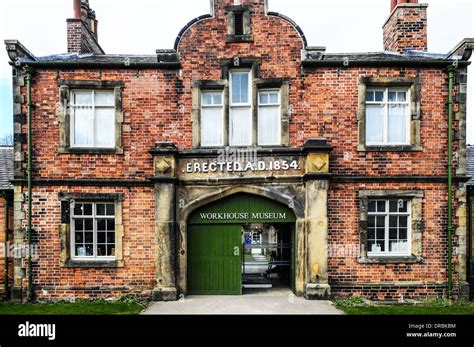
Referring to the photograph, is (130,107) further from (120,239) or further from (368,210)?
(368,210)

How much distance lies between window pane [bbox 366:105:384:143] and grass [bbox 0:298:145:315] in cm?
815

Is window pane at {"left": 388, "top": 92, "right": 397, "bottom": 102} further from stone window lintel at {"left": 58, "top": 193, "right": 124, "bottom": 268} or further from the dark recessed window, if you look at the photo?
stone window lintel at {"left": 58, "top": 193, "right": 124, "bottom": 268}

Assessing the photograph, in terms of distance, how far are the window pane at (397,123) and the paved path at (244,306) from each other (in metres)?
5.26

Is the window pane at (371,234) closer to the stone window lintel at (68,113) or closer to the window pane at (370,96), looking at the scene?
the window pane at (370,96)

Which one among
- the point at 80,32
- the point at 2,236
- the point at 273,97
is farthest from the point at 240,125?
the point at 2,236

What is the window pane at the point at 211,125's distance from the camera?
10.1 meters

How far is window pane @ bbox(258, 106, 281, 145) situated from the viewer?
10.1 metres

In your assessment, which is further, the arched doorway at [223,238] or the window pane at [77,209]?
the window pane at [77,209]

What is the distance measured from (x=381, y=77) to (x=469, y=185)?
13.8 feet

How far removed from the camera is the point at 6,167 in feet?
37.2

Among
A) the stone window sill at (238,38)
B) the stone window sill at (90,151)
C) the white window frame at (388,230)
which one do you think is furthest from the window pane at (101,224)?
the white window frame at (388,230)

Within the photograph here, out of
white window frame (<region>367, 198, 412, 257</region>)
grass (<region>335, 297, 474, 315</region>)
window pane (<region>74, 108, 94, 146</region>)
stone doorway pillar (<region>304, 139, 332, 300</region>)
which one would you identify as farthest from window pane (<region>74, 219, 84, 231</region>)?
white window frame (<region>367, 198, 412, 257</region>)
